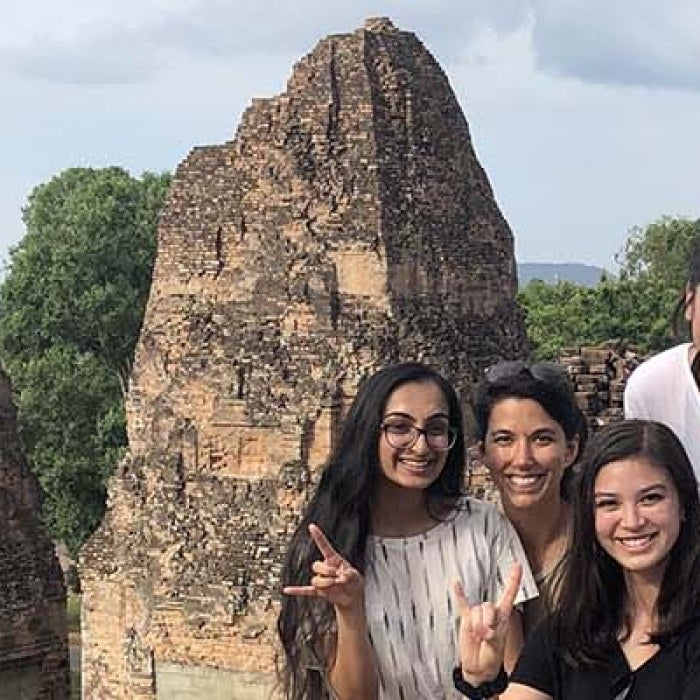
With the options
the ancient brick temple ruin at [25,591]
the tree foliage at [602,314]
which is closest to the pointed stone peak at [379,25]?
the ancient brick temple ruin at [25,591]

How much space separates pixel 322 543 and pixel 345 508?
32 centimetres

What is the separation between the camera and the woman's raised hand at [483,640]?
3904 millimetres

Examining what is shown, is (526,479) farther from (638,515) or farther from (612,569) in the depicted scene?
(638,515)

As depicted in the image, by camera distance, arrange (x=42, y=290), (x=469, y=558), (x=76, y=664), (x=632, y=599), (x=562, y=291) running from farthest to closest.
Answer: (x=562, y=291) < (x=42, y=290) < (x=76, y=664) < (x=469, y=558) < (x=632, y=599)

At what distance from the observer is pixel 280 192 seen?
Result: 17000mm

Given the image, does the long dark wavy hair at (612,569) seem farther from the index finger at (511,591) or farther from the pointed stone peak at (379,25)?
the pointed stone peak at (379,25)

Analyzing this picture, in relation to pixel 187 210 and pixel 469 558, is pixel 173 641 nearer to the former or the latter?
pixel 187 210

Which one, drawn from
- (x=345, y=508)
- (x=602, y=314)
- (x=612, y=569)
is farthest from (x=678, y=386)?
(x=602, y=314)

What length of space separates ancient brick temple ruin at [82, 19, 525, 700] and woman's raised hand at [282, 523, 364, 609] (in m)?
11.4

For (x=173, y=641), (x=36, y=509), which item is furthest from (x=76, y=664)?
(x=36, y=509)

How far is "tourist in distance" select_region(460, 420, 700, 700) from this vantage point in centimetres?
368

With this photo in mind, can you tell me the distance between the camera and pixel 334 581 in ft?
13.5

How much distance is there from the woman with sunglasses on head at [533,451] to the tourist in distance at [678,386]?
0.23m

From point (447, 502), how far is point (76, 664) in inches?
989
